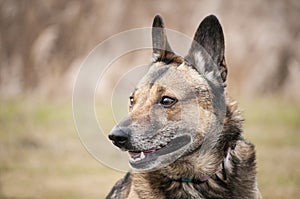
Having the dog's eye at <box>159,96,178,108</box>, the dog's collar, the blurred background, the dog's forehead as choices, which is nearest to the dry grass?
the blurred background

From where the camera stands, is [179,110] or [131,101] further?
[131,101]

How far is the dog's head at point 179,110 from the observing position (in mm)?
5391

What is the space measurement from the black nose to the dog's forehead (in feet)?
1.79

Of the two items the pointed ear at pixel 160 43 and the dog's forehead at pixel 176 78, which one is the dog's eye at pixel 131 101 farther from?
the pointed ear at pixel 160 43

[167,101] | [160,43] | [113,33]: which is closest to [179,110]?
[167,101]

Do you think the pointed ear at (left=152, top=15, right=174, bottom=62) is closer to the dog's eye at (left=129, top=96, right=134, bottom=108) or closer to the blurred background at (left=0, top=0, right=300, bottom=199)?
the dog's eye at (left=129, top=96, right=134, bottom=108)

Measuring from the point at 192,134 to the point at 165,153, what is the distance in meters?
0.27

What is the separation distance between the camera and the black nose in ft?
17.0

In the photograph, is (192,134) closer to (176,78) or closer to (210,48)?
(176,78)

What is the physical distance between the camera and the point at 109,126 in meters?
13.5

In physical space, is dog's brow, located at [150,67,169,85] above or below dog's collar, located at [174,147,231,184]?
above

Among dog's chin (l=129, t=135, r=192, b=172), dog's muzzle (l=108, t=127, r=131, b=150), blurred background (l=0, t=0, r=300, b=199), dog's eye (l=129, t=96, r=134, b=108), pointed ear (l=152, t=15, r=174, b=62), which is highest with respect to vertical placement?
blurred background (l=0, t=0, r=300, b=199)

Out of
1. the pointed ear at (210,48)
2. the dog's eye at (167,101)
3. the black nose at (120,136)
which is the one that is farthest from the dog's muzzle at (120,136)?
the pointed ear at (210,48)

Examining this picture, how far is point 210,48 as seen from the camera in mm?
5617
